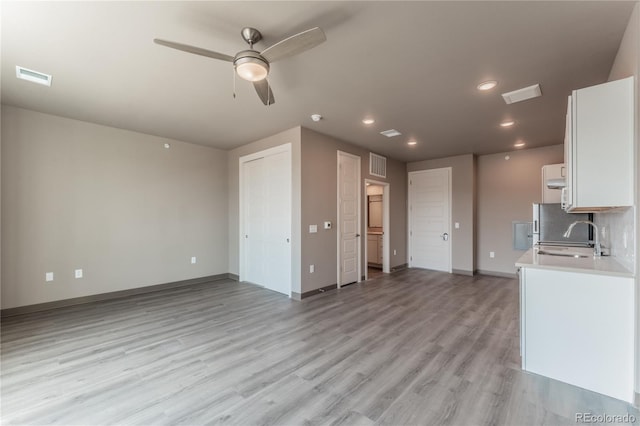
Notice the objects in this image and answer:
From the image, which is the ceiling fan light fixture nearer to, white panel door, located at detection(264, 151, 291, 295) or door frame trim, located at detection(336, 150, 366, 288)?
white panel door, located at detection(264, 151, 291, 295)

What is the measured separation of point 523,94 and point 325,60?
244 cm

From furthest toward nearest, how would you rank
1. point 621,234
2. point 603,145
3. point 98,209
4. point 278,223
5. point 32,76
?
point 278,223 → point 98,209 → point 32,76 → point 621,234 → point 603,145

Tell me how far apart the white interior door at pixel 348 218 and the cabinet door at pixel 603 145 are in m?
3.54

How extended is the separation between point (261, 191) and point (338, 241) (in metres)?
1.78

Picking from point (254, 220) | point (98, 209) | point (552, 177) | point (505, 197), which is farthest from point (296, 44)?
point (505, 197)

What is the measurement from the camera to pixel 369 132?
4883 millimetres

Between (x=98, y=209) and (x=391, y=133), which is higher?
(x=391, y=133)

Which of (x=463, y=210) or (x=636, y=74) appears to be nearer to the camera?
(x=636, y=74)

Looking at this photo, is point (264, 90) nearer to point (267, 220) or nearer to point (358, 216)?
point (267, 220)

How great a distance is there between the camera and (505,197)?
6.25 meters

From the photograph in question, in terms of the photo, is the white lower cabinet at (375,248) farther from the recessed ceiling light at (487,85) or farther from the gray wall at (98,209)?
the recessed ceiling light at (487,85)

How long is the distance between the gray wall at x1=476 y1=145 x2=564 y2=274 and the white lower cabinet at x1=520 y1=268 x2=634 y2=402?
4.35 m
